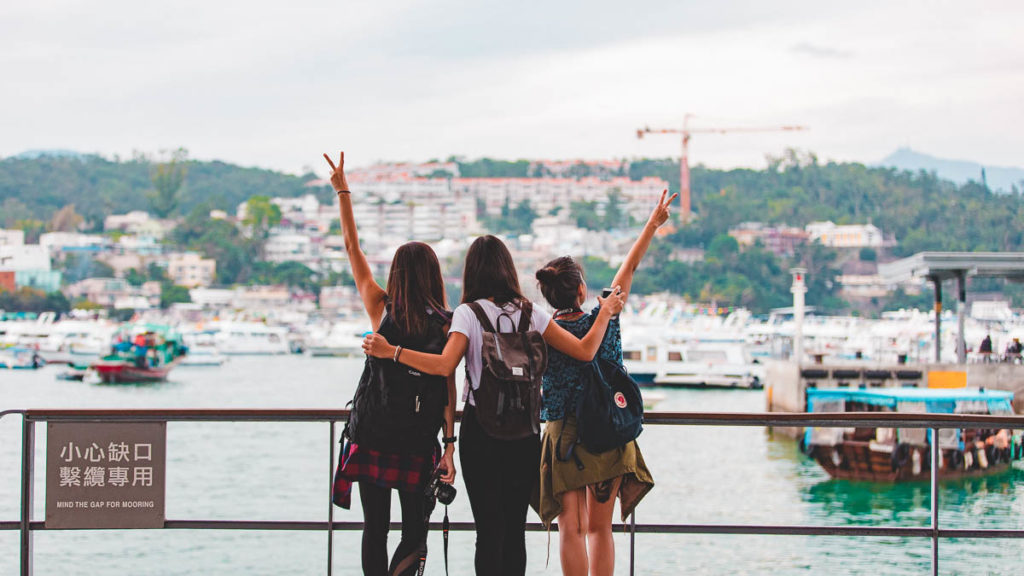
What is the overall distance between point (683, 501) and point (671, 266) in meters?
123

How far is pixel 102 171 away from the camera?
590 feet

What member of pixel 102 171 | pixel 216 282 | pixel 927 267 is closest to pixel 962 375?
pixel 927 267

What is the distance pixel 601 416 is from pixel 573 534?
15.9 inches

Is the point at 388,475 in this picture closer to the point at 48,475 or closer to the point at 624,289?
the point at 624,289

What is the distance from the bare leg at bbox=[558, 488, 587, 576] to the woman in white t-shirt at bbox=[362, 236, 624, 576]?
0.54 feet

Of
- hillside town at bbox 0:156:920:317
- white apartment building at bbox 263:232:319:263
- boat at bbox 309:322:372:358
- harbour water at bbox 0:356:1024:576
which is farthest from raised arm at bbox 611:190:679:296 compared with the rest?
white apartment building at bbox 263:232:319:263

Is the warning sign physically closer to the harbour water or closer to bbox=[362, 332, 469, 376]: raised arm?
bbox=[362, 332, 469, 376]: raised arm

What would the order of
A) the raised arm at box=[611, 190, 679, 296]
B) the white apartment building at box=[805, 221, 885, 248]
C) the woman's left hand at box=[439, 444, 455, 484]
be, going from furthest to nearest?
the white apartment building at box=[805, 221, 885, 248], the raised arm at box=[611, 190, 679, 296], the woman's left hand at box=[439, 444, 455, 484]

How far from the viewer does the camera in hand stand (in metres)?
3.62

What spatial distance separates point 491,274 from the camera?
3.57 metres

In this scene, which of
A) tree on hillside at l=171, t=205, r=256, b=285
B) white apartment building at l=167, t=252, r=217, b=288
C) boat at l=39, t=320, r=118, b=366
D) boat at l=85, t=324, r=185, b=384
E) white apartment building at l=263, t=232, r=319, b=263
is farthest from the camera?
white apartment building at l=263, t=232, r=319, b=263

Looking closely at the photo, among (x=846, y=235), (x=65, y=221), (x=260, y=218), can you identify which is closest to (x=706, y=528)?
(x=846, y=235)

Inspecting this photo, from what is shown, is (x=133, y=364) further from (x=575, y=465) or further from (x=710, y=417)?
(x=575, y=465)

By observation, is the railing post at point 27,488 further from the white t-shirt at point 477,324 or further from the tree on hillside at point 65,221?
the tree on hillside at point 65,221
